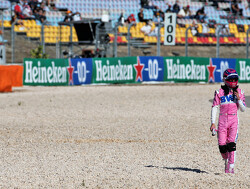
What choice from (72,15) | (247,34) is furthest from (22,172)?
(72,15)

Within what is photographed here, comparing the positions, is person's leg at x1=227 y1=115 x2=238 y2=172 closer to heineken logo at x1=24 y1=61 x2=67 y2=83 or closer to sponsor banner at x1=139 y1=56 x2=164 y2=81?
heineken logo at x1=24 y1=61 x2=67 y2=83

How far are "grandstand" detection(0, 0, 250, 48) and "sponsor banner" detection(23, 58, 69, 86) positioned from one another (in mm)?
1459

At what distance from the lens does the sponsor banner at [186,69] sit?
25.8m

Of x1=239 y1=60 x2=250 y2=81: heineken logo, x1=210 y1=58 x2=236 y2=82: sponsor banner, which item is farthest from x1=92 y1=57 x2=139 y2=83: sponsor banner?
x1=239 y1=60 x2=250 y2=81: heineken logo

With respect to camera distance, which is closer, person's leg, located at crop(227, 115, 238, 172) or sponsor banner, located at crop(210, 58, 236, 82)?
person's leg, located at crop(227, 115, 238, 172)

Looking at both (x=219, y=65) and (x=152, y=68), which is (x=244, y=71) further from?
(x=152, y=68)

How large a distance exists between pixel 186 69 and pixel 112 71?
12.2 feet

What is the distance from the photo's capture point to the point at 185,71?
85.8 ft

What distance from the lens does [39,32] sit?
1068 inches

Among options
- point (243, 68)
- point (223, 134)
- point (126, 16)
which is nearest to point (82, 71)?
point (243, 68)

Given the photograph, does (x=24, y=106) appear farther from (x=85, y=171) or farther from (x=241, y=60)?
(x=241, y=60)

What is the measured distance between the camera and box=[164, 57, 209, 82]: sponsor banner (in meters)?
25.8

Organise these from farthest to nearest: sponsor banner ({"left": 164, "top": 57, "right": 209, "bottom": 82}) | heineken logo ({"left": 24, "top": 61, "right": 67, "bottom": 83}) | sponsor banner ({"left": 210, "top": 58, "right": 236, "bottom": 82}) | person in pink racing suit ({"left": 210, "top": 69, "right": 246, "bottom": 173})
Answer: sponsor banner ({"left": 210, "top": 58, "right": 236, "bottom": 82}) → sponsor banner ({"left": 164, "top": 57, "right": 209, "bottom": 82}) → heineken logo ({"left": 24, "top": 61, "right": 67, "bottom": 83}) → person in pink racing suit ({"left": 210, "top": 69, "right": 246, "bottom": 173})

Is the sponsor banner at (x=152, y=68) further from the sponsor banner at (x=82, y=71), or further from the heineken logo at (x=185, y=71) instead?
the sponsor banner at (x=82, y=71)
